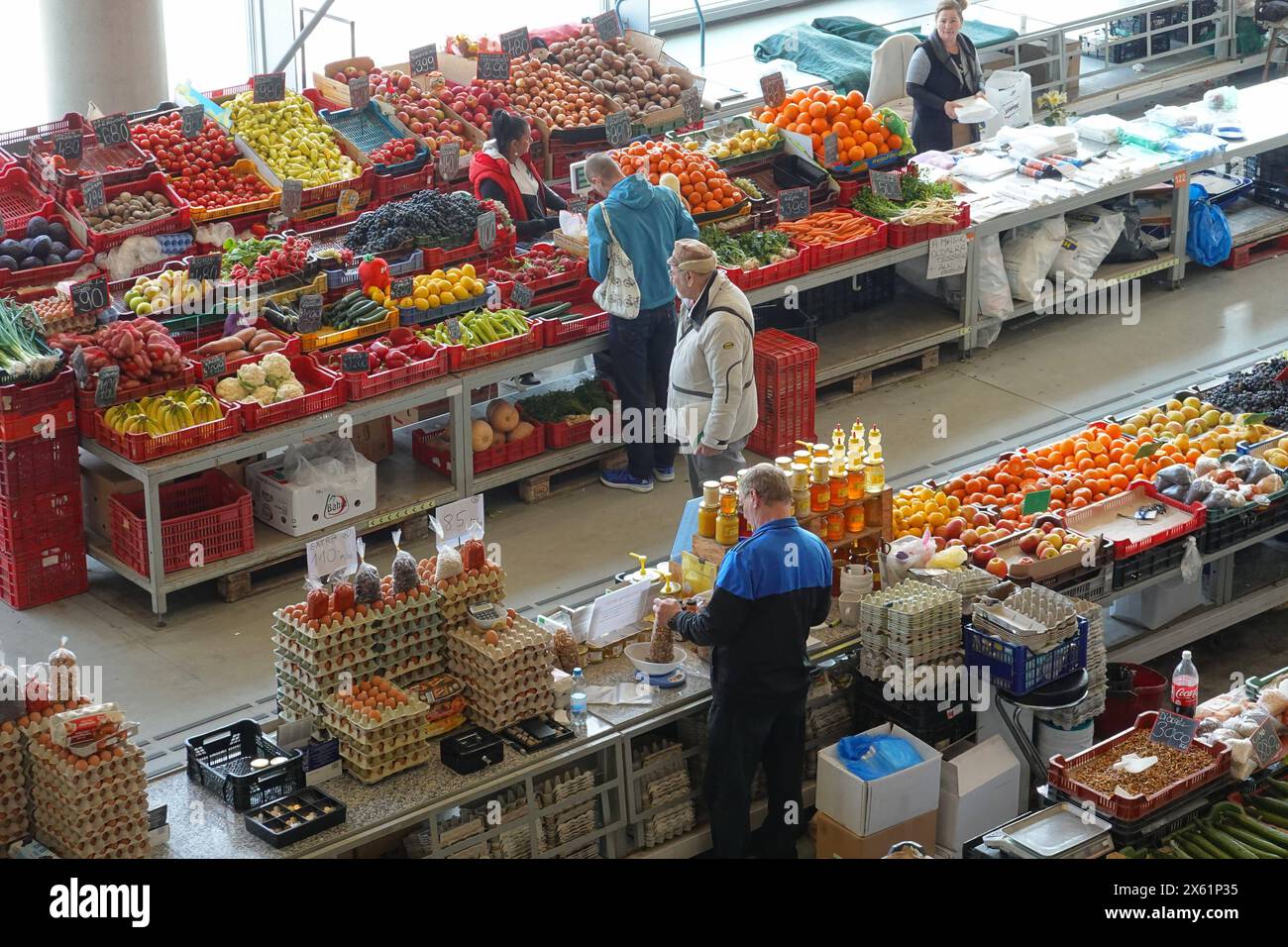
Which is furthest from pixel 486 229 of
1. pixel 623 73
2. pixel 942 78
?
pixel 942 78

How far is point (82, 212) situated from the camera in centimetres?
1020

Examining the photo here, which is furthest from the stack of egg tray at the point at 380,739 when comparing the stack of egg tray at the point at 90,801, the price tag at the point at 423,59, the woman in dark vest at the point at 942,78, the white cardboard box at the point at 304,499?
the woman in dark vest at the point at 942,78

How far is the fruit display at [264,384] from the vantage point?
8.84 m

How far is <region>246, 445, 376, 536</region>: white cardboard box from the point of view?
353 inches

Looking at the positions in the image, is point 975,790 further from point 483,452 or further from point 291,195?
point 291,195

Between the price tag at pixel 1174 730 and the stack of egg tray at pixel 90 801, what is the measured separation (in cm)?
335

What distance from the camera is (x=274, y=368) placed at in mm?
8953

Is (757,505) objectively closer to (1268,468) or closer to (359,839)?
(359,839)

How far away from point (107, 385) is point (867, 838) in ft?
13.4

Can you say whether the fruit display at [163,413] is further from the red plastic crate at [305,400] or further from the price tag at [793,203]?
the price tag at [793,203]

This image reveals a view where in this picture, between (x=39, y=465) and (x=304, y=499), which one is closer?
(x=39, y=465)

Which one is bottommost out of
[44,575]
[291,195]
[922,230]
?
[44,575]
